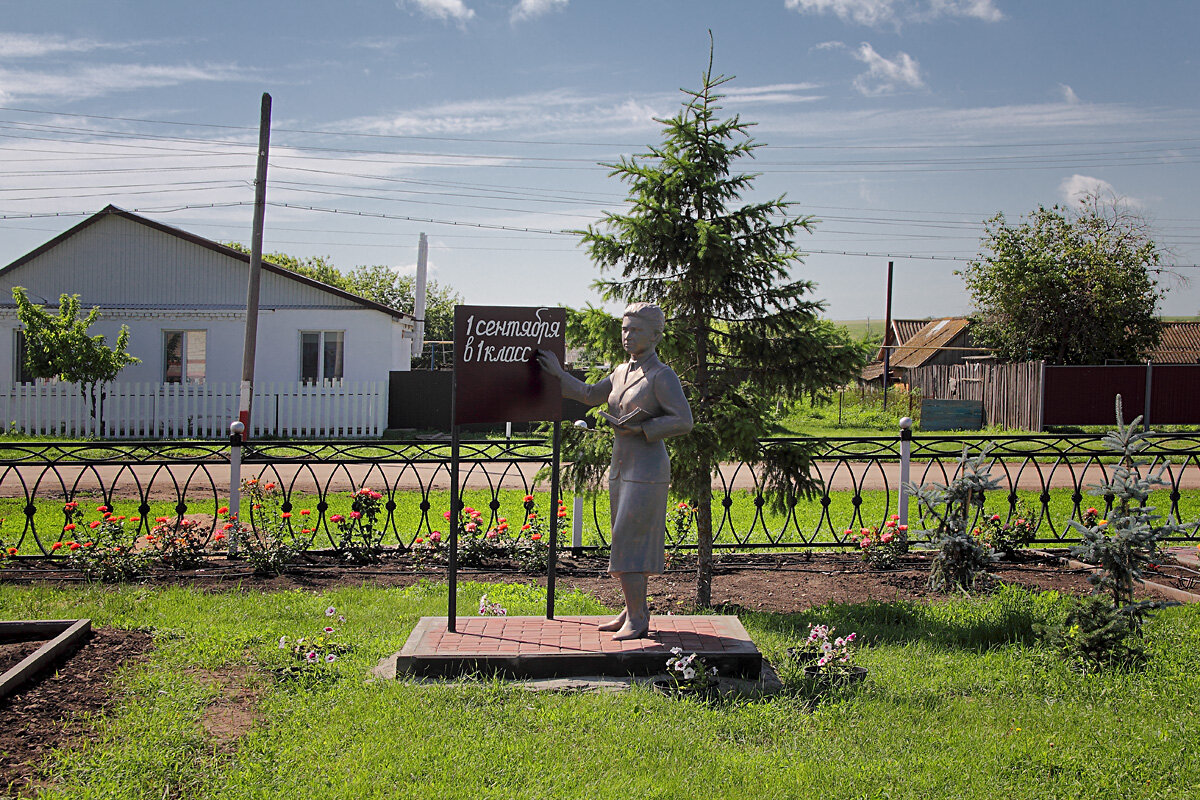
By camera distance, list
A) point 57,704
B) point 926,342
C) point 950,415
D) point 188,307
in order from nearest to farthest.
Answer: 1. point 57,704
2. point 188,307
3. point 950,415
4. point 926,342

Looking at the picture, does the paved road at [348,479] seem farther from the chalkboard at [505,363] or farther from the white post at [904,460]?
the chalkboard at [505,363]

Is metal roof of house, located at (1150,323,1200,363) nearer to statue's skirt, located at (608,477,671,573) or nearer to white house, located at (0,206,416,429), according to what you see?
white house, located at (0,206,416,429)

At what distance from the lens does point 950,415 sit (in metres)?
21.7

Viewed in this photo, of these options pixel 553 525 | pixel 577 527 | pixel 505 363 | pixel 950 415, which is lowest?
pixel 577 527

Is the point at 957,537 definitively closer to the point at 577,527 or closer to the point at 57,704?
the point at 577,527

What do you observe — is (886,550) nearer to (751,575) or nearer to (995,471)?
(751,575)

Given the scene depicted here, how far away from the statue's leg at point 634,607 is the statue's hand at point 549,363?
1.28 metres

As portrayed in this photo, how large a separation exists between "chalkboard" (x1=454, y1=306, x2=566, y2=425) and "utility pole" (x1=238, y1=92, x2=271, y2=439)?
10437mm

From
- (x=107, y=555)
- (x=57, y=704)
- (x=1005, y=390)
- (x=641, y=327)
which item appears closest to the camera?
(x=57, y=704)

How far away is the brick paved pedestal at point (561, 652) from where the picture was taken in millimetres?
4578

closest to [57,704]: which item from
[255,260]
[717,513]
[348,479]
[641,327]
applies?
[641,327]

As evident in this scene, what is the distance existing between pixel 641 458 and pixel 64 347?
16.8m

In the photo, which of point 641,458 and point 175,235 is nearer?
point 641,458

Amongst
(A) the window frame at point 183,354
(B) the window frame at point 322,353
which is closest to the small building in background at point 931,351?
(B) the window frame at point 322,353
